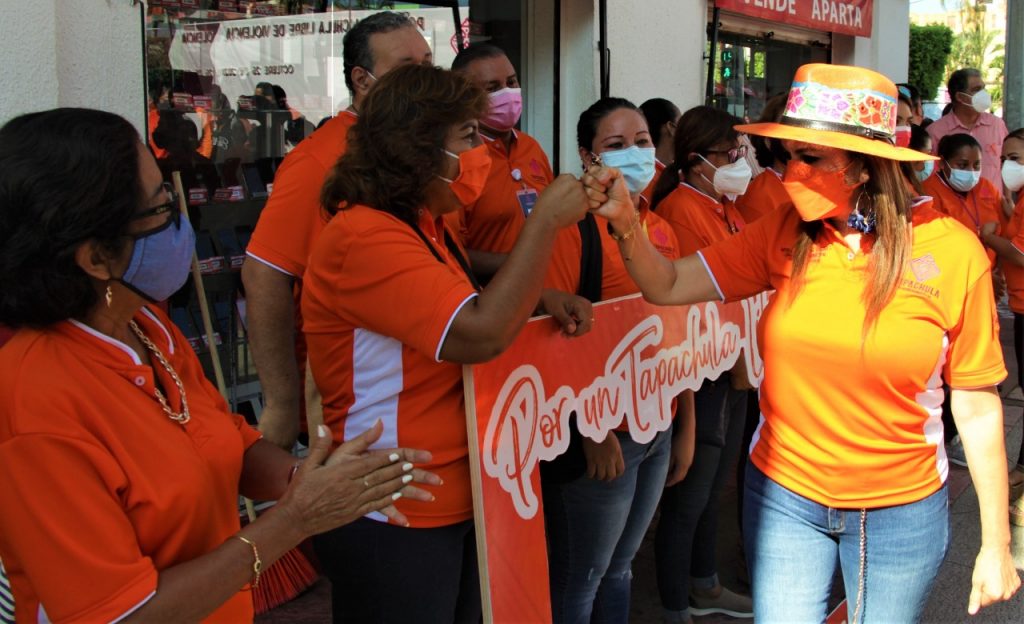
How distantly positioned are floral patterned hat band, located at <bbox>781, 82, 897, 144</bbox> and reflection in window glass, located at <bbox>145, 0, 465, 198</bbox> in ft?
9.30

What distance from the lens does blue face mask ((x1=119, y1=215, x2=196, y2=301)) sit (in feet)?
5.45

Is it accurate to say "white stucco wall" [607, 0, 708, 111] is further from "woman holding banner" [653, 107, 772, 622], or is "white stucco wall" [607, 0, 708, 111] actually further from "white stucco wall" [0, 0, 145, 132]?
"white stucco wall" [0, 0, 145, 132]

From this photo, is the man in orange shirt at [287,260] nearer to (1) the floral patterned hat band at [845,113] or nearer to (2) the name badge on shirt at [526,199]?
(2) the name badge on shirt at [526,199]

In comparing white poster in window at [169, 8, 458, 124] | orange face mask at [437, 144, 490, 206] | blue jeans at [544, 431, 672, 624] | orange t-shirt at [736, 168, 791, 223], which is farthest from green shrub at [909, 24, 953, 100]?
orange face mask at [437, 144, 490, 206]

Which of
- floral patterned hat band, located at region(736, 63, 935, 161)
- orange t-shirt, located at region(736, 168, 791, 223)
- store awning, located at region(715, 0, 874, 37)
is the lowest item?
orange t-shirt, located at region(736, 168, 791, 223)

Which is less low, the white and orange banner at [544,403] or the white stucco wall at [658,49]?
the white stucco wall at [658,49]

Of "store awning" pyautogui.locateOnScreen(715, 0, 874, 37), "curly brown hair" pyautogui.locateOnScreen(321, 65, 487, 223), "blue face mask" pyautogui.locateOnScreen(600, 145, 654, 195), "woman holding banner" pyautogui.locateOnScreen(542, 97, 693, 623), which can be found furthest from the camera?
"store awning" pyautogui.locateOnScreen(715, 0, 874, 37)

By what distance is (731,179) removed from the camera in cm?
388

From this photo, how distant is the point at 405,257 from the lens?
2027 millimetres

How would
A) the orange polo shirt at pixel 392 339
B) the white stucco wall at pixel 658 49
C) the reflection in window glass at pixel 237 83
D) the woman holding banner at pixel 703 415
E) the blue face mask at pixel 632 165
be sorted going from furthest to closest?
the white stucco wall at pixel 658 49 < the reflection in window glass at pixel 237 83 < the woman holding banner at pixel 703 415 < the blue face mask at pixel 632 165 < the orange polo shirt at pixel 392 339

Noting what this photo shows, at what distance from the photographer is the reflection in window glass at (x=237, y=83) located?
4281 mm

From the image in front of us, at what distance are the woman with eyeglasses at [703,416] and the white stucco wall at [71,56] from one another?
2132 millimetres

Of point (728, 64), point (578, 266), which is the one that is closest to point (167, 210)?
point (578, 266)

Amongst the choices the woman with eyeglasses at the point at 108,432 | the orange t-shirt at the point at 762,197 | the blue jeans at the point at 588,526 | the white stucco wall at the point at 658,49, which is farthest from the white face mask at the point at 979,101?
the woman with eyeglasses at the point at 108,432
